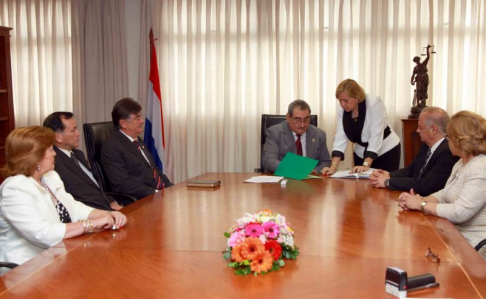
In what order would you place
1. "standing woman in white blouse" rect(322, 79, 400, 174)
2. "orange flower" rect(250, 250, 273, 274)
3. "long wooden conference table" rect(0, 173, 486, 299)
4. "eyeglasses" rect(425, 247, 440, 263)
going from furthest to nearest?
"standing woman in white blouse" rect(322, 79, 400, 174)
"eyeglasses" rect(425, 247, 440, 263)
"orange flower" rect(250, 250, 273, 274)
"long wooden conference table" rect(0, 173, 486, 299)

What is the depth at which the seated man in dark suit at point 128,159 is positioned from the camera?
381 cm

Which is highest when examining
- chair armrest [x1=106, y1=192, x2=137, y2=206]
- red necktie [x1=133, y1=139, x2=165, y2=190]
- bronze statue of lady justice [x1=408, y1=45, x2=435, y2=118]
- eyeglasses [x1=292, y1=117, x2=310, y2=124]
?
bronze statue of lady justice [x1=408, y1=45, x2=435, y2=118]

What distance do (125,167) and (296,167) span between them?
4.15 ft

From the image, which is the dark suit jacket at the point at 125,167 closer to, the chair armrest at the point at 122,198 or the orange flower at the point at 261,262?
the chair armrest at the point at 122,198

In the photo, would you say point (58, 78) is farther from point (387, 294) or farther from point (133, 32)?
point (387, 294)

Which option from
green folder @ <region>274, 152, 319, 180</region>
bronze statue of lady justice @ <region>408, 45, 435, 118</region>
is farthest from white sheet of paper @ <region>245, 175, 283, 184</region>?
bronze statue of lady justice @ <region>408, 45, 435, 118</region>

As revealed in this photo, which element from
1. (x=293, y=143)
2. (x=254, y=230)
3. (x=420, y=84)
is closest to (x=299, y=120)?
(x=293, y=143)

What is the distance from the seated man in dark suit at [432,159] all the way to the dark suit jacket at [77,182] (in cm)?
186

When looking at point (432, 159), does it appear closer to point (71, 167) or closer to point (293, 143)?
point (293, 143)

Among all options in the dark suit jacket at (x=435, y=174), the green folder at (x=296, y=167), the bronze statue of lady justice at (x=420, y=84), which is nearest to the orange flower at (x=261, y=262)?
the dark suit jacket at (x=435, y=174)

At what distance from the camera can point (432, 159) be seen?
3150 mm

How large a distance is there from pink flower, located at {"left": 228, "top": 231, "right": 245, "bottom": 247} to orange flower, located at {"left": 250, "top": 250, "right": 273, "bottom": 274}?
0.08m

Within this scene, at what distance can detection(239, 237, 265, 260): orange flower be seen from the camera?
5.60ft

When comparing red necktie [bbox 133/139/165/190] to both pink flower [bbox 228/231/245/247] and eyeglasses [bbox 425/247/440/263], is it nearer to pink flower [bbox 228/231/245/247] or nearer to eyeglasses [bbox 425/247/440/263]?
pink flower [bbox 228/231/245/247]
